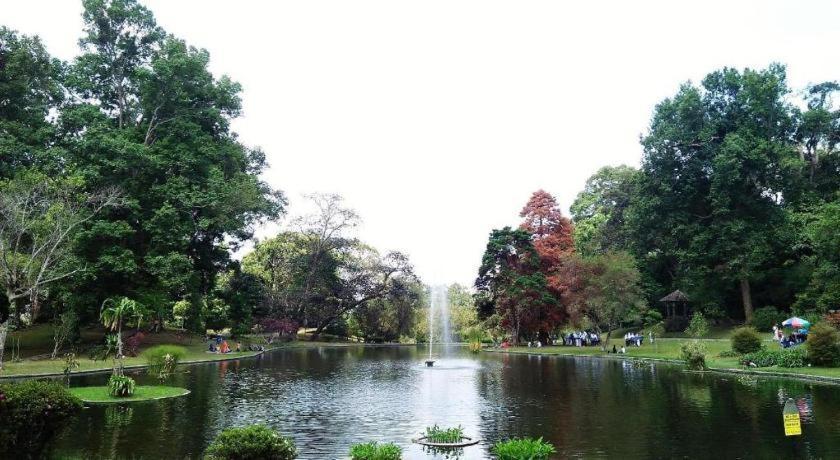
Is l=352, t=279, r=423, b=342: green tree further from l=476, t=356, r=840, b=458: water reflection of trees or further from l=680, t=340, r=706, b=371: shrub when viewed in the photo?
l=476, t=356, r=840, b=458: water reflection of trees

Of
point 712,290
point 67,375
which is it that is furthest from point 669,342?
point 67,375

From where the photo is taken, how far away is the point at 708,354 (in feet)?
139

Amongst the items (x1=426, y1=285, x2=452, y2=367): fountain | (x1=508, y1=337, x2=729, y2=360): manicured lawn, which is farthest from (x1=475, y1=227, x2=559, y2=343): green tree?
(x1=426, y1=285, x2=452, y2=367): fountain

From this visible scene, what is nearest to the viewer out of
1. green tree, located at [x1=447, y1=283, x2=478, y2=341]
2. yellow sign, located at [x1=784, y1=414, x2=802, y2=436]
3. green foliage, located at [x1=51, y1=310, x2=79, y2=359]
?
yellow sign, located at [x1=784, y1=414, x2=802, y2=436]

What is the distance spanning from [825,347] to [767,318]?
23.5 meters

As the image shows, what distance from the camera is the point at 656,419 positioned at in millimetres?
19297

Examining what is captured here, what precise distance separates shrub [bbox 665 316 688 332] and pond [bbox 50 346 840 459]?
3059 centimetres

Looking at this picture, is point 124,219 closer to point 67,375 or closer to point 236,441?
point 67,375

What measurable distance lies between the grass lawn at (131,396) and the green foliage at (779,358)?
3071 centimetres

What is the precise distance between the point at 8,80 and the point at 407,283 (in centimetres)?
5279

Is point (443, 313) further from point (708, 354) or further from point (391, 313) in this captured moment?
point (708, 354)

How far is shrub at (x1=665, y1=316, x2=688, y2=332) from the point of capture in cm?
6266

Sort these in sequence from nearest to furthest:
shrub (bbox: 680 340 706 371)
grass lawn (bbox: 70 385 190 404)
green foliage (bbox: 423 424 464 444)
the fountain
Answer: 1. green foliage (bbox: 423 424 464 444)
2. grass lawn (bbox: 70 385 190 404)
3. shrub (bbox: 680 340 706 371)
4. the fountain

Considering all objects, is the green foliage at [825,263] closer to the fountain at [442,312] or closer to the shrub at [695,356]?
the shrub at [695,356]
